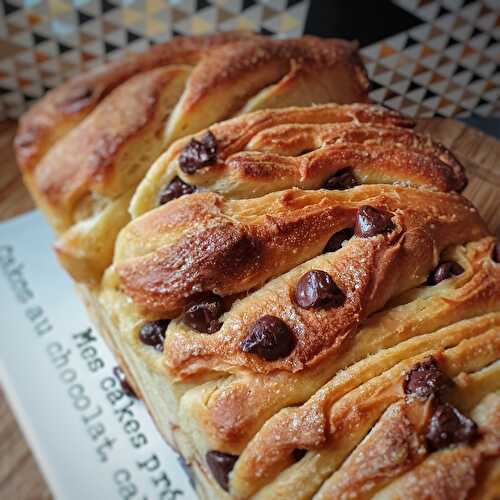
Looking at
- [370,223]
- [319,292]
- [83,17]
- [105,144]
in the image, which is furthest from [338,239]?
[83,17]

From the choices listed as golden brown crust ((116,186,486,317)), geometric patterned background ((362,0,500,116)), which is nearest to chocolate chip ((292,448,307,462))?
golden brown crust ((116,186,486,317))

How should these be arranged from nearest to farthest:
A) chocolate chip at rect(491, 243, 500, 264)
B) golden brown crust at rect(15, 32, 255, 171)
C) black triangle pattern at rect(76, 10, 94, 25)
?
chocolate chip at rect(491, 243, 500, 264), golden brown crust at rect(15, 32, 255, 171), black triangle pattern at rect(76, 10, 94, 25)

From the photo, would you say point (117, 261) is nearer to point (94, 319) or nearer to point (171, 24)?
→ point (94, 319)

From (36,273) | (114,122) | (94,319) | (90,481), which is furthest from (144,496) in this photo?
(114,122)

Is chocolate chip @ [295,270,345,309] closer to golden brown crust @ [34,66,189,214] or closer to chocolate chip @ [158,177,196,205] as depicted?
chocolate chip @ [158,177,196,205]

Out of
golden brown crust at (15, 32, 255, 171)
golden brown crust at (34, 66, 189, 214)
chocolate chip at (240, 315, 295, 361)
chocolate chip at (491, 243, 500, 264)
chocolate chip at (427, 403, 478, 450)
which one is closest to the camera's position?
chocolate chip at (427, 403, 478, 450)

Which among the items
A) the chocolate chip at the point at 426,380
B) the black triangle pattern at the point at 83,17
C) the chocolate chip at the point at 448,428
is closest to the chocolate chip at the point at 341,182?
the chocolate chip at the point at 426,380

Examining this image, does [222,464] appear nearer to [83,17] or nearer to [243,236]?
[243,236]
